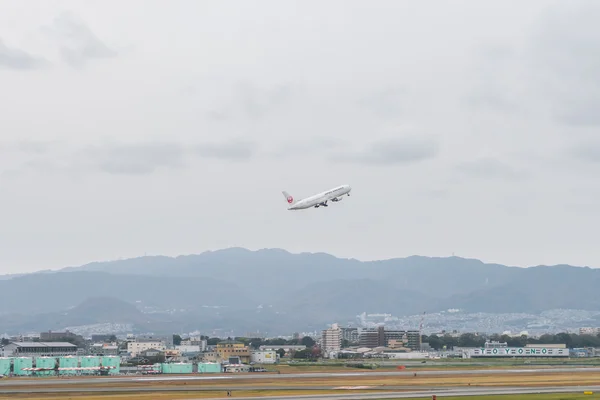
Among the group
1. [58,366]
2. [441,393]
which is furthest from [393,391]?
[58,366]

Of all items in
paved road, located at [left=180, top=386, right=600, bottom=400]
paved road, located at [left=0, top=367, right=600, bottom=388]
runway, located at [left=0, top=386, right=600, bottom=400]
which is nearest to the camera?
paved road, located at [left=180, top=386, right=600, bottom=400]

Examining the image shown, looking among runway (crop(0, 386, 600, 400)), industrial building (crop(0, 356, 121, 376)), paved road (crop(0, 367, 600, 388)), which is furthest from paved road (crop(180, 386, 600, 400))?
industrial building (crop(0, 356, 121, 376))

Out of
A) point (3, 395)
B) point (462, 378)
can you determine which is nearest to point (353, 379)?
point (462, 378)

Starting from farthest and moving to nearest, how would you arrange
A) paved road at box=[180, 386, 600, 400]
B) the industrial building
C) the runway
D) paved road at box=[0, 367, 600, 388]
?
the industrial building < paved road at box=[0, 367, 600, 388] < the runway < paved road at box=[180, 386, 600, 400]

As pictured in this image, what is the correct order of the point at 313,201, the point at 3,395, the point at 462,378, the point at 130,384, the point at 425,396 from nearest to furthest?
the point at 425,396 → the point at 3,395 → the point at 130,384 → the point at 462,378 → the point at 313,201

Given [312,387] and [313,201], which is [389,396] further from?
[313,201]

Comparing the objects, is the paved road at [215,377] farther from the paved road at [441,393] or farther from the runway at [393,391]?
the paved road at [441,393]

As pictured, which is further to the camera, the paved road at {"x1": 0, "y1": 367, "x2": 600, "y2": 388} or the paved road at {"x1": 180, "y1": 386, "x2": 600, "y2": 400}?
the paved road at {"x1": 0, "y1": 367, "x2": 600, "y2": 388}

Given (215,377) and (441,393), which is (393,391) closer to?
(441,393)

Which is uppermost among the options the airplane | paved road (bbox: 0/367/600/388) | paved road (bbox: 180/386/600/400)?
the airplane

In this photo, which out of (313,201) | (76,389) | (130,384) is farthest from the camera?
(313,201)

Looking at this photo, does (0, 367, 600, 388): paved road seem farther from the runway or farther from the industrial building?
the runway
